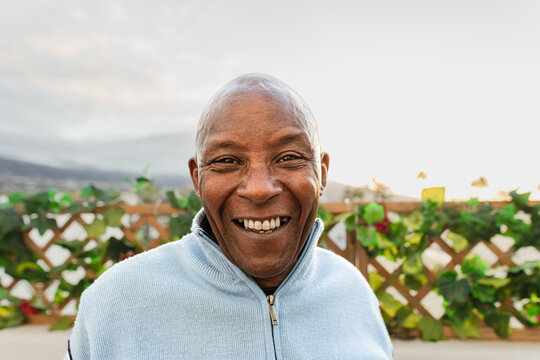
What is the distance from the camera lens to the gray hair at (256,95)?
1010 millimetres

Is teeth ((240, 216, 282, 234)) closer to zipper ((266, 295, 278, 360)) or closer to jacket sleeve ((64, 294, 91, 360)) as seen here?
zipper ((266, 295, 278, 360))

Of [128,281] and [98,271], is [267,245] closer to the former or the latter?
[128,281]

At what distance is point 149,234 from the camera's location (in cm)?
371

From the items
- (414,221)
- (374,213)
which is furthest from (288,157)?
(414,221)

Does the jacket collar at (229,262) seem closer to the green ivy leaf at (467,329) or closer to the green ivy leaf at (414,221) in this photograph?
the green ivy leaf at (414,221)

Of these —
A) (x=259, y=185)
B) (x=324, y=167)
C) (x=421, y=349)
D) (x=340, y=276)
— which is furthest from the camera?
(x=421, y=349)

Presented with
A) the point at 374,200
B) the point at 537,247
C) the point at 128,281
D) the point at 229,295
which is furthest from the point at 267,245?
the point at 537,247

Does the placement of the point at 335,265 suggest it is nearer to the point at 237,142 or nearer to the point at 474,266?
the point at 237,142

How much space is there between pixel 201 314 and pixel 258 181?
0.40 meters

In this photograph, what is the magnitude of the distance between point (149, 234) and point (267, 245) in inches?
116

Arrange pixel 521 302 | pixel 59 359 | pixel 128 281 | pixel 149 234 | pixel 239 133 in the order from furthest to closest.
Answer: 1. pixel 149 234
2. pixel 521 302
3. pixel 59 359
4. pixel 128 281
5. pixel 239 133

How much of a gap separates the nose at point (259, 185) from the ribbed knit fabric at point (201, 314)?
8.7 inches

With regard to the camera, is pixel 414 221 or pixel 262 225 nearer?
pixel 262 225

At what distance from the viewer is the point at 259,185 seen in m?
0.95
